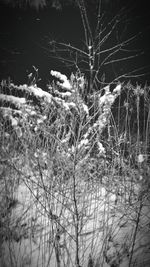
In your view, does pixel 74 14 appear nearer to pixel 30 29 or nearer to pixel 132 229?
pixel 30 29

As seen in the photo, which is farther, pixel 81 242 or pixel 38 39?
pixel 38 39

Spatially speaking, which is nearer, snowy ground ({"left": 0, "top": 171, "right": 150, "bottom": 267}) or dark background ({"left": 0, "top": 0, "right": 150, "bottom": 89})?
snowy ground ({"left": 0, "top": 171, "right": 150, "bottom": 267})

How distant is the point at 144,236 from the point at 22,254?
4.45 feet

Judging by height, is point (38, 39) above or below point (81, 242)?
above

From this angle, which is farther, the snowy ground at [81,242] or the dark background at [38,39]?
the dark background at [38,39]

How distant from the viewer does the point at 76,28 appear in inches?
214

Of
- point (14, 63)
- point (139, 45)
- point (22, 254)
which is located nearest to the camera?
point (22, 254)

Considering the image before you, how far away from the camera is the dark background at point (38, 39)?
5.26 metres

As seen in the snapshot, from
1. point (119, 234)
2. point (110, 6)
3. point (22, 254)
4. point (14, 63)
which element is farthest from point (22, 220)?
point (14, 63)

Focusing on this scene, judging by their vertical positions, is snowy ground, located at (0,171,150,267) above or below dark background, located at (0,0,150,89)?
below

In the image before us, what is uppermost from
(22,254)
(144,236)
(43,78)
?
(43,78)

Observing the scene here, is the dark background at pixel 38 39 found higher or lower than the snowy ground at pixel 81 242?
higher

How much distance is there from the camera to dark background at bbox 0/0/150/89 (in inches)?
207

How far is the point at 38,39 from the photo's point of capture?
5.75m
